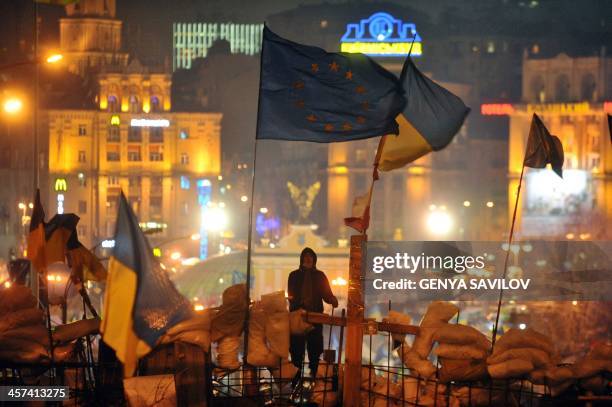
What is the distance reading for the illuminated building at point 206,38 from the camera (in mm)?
118688

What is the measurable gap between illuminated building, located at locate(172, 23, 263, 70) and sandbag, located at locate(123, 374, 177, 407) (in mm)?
108282

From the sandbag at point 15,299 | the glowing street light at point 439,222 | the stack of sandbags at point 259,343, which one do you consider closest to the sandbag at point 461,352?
the stack of sandbags at point 259,343

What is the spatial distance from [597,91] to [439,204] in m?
16.4

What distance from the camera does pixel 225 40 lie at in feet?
388

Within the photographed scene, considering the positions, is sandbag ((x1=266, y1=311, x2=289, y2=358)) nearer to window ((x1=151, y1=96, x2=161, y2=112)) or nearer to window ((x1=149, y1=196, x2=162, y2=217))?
window ((x1=151, y1=96, x2=161, y2=112))

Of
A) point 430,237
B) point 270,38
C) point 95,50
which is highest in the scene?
point 95,50

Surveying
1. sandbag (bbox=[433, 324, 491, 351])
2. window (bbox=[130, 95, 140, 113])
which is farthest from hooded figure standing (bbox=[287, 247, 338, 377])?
window (bbox=[130, 95, 140, 113])

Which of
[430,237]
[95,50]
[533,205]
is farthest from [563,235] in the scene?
[95,50]

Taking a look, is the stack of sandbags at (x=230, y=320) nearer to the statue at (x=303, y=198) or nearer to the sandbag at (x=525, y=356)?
the sandbag at (x=525, y=356)

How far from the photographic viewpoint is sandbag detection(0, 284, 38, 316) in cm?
1102

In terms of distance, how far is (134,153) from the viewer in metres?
97.0

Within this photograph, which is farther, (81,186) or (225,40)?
(225,40)

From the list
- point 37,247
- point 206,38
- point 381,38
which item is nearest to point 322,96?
point 37,247

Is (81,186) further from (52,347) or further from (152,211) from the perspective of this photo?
(52,347)
